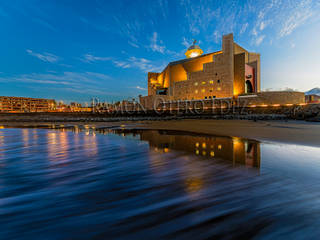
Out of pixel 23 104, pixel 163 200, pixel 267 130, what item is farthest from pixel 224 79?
pixel 23 104

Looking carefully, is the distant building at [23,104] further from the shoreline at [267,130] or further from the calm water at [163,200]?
the calm water at [163,200]

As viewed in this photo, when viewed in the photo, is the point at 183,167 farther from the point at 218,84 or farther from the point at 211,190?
the point at 218,84

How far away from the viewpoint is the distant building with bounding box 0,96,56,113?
109756mm

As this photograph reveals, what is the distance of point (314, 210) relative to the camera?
84.9 inches

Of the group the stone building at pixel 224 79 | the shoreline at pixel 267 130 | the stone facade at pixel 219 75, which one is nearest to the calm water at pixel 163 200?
the shoreline at pixel 267 130

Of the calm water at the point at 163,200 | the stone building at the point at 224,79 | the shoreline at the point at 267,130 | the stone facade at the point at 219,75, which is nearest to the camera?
the calm water at the point at 163,200

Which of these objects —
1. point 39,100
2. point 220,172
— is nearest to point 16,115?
point 220,172

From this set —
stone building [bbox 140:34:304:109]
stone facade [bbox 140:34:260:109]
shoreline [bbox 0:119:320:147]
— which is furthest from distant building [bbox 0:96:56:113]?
shoreline [bbox 0:119:320:147]

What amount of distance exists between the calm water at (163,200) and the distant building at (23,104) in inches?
4866

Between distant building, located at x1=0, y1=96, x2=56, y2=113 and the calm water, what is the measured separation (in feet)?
405

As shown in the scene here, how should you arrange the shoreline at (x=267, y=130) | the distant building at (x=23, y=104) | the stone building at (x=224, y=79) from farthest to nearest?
the distant building at (x=23, y=104) < the stone building at (x=224, y=79) < the shoreline at (x=267, y=130)

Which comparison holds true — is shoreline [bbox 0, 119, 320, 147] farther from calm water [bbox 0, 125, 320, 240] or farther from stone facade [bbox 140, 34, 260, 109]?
stone facade [bbox 140, 34, 260, 109]

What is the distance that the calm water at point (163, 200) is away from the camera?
179 centimetres

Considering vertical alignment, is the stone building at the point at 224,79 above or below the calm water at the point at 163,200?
above
